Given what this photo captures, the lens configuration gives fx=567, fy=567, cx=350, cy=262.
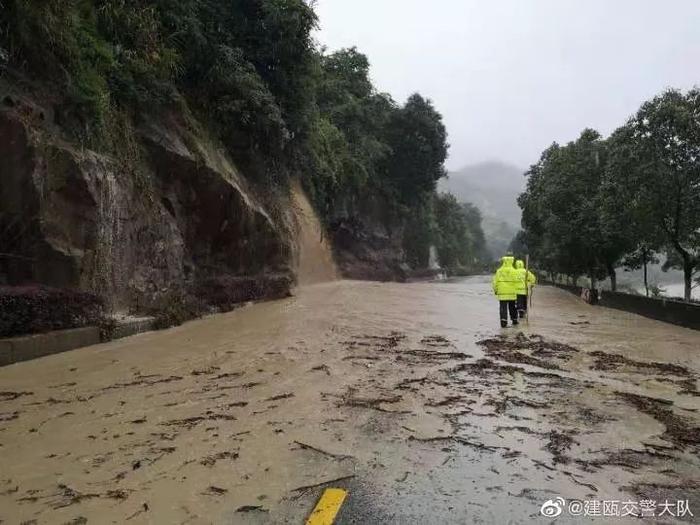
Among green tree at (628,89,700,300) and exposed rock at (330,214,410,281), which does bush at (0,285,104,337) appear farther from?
exposed rock at (330,214,410,281)

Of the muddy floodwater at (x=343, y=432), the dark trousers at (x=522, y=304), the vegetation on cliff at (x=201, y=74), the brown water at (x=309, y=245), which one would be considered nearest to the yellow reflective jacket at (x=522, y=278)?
the dark trousers at (x=522, y=304)

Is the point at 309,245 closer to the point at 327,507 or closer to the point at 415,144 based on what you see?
the point at 415,144

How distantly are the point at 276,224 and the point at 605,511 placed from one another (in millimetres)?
16859

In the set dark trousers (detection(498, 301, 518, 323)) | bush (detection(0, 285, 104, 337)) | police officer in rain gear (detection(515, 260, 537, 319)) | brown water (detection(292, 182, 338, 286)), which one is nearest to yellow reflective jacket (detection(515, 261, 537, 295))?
police officer in rain gear (detection(515, 260, 537, 319))

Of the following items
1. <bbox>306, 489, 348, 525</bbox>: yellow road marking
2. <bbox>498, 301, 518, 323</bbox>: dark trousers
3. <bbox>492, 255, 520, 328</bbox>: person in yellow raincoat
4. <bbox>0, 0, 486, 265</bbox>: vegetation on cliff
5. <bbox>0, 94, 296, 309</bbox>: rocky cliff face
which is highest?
<bbox>0, 0, 486, 265</bbox>: vegetation on cliff

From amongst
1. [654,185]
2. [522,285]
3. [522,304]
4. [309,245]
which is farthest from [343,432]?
[309,245]

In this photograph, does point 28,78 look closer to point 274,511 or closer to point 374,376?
point 374,376

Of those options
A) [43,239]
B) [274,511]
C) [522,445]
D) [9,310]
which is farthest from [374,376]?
[43,239]

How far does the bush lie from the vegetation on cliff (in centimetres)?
321

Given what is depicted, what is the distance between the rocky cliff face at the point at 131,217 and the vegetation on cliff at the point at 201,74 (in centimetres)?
80

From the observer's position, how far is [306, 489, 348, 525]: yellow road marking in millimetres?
3461

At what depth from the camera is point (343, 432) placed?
16.7ft

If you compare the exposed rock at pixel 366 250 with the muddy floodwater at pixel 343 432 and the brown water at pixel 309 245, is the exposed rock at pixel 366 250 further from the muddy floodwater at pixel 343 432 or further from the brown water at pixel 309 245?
the muddy floodwater at pixel 343 432

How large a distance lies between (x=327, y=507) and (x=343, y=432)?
1.47 metres
